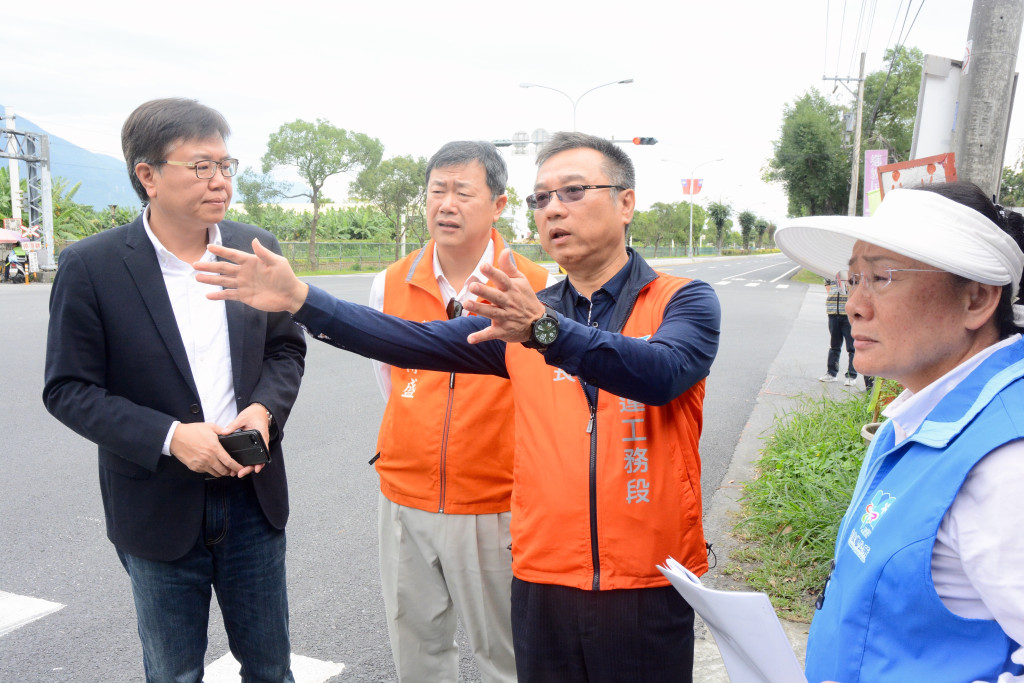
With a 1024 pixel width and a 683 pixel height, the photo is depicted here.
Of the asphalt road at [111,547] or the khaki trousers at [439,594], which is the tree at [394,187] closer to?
the asphalt road at [111,547]

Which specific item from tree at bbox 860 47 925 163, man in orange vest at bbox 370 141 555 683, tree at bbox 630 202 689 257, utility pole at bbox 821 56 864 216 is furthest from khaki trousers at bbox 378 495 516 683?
tree at bbox 630 202 689 257

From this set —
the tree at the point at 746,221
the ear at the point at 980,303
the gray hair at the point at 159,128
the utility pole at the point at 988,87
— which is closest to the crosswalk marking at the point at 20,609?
the gray hair at the point at 159,128

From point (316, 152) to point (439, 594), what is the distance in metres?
34.0

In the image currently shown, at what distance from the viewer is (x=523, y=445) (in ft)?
6.25

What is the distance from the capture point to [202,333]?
2203 mm

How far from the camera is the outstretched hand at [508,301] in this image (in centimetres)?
148

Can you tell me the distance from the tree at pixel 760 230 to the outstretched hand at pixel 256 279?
327 feet

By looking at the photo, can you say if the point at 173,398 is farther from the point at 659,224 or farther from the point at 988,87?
the point at 659,224

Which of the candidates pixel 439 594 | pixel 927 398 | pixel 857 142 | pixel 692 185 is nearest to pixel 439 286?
A: pixel 439 594

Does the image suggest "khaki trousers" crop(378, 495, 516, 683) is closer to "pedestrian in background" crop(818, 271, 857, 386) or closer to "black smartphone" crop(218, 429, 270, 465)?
"black smartphone" crop(218, 429, 270, 465)

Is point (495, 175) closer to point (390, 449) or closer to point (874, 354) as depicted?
point (390, 449)

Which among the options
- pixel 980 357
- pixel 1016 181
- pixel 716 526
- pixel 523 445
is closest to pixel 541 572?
pixel 523 445

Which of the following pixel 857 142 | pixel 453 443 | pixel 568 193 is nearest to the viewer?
pixel 568 193

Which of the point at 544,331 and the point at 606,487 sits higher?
the point at 544,331
